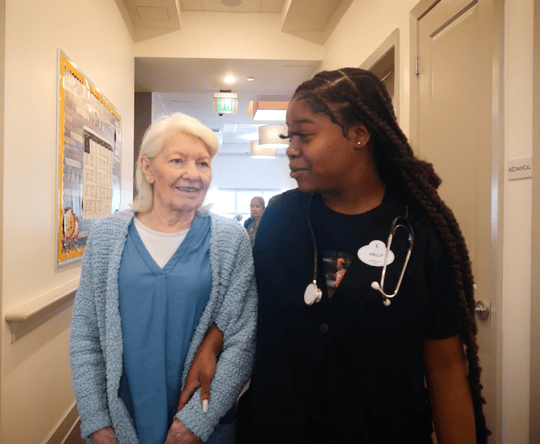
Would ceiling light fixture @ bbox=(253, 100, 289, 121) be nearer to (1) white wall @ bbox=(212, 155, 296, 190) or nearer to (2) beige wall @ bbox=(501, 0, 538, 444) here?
(2) beige wall @ bbox=(501, 0, 538, 444)

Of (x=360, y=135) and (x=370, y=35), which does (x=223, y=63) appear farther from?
(x=360, y=135)

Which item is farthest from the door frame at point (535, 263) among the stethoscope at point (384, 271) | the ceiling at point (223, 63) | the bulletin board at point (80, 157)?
the ceiling at point (223, 63)

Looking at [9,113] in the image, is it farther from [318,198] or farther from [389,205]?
[389,205]

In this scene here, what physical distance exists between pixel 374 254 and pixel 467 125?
119 cm

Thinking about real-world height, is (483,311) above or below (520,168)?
below

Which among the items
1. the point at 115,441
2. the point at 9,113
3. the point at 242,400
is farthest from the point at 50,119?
the point at 242,400

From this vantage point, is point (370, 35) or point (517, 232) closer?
point (517, 232)

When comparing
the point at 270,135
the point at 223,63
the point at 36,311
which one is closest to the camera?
the point at 36,311

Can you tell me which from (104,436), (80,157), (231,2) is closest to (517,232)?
(104,436)

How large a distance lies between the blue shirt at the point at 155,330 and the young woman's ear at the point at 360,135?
1.95 feet

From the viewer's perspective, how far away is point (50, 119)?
2.22m

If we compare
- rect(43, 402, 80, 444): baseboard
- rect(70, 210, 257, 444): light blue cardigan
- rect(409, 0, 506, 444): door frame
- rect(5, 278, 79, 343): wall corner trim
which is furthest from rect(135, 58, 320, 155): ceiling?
rect(70, 210, 257, 444): light blue cardigan

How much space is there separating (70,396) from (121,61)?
2920 mm

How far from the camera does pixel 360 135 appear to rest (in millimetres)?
1013
